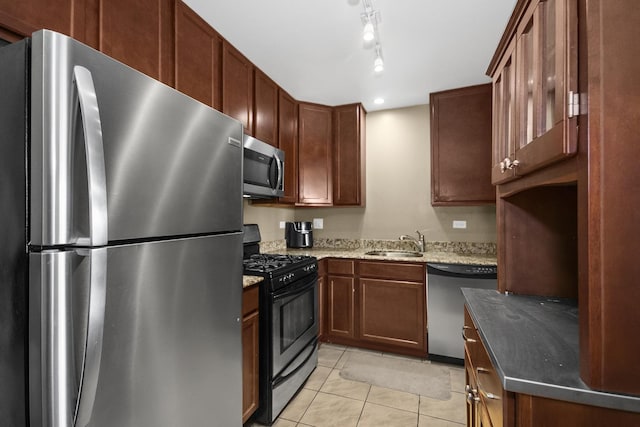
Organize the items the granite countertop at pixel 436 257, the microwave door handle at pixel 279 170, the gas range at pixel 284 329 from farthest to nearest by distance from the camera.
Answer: the granite countertop at pixel 436 257
the microwave door handle at pixel 279 170
the gas range at pixel 284 329

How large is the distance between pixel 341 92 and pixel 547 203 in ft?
6.75

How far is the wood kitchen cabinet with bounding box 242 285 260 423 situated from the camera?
5.28ft

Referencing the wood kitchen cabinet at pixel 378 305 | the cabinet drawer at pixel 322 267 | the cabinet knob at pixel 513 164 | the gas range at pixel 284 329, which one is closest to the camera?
the cabinet knob at pixel 513 164

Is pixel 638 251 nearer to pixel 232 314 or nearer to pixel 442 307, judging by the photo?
pixel 232 314

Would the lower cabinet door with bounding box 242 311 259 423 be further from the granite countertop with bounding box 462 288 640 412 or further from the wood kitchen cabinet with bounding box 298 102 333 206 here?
the wood kitchen cabinet with bounding box 298 102 333 206

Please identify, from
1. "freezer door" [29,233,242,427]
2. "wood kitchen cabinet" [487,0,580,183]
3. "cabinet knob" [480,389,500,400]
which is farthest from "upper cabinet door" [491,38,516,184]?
"freezer door" [29,233,242,427]

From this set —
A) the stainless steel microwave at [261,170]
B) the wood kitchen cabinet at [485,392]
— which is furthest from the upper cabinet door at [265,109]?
the wood kitchen cabinet at [485,392]

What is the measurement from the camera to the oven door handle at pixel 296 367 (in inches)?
72.1

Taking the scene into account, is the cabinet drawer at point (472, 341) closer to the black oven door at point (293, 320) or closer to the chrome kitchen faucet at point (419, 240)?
the black oven door at point (293, 320)

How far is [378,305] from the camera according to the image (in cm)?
272

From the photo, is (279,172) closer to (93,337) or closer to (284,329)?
(284,329)

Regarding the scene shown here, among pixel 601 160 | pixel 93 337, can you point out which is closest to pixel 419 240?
pixel 601 160

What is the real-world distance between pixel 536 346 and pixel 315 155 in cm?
255

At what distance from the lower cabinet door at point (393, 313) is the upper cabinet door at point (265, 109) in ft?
5.36
